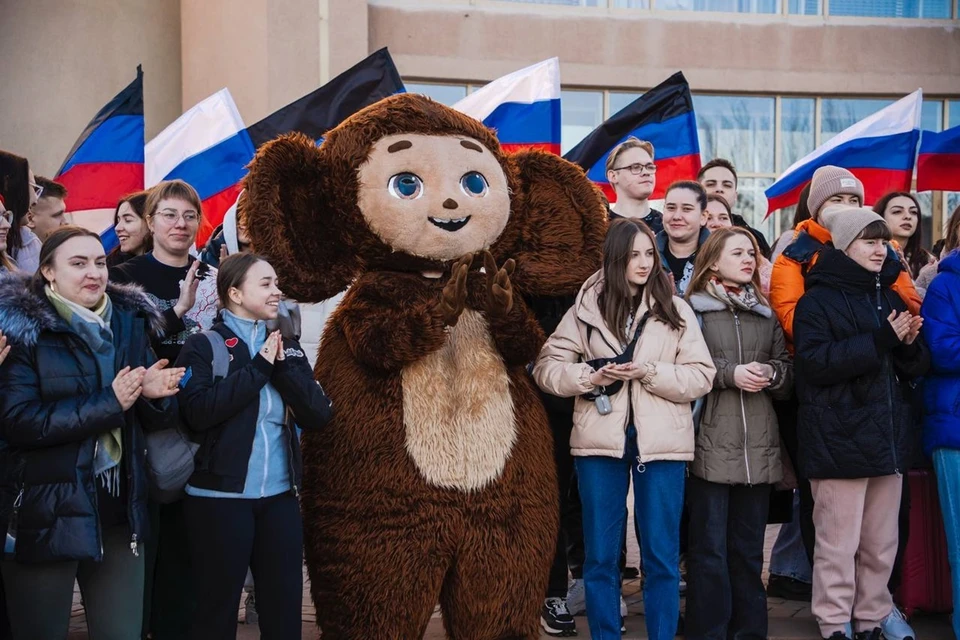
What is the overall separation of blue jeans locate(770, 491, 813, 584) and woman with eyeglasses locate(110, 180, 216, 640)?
302cm

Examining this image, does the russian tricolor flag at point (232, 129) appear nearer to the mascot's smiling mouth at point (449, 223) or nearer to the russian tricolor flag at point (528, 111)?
the russian tricolor flag at point (528, 111)

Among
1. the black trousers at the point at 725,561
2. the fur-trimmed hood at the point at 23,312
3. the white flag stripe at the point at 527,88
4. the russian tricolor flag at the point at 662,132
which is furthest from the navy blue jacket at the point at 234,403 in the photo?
the russian tricolor flag at the point at 662,132

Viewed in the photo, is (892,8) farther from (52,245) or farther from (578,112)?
(52,245)

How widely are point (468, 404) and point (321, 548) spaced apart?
800 mm

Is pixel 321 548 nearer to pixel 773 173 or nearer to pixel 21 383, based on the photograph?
pixel 21 383

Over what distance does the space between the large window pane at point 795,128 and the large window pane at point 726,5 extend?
118 centimetres

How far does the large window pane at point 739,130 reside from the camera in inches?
563

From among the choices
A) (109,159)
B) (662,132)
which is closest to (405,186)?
(109,159)

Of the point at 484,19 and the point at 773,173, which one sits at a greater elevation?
the point at 484,19

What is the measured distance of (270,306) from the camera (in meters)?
4.25

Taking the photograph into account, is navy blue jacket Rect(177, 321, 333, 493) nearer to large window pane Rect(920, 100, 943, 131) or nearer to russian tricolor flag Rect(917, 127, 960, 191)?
russian tricolor flag Rect(917, 127, 960, 191)

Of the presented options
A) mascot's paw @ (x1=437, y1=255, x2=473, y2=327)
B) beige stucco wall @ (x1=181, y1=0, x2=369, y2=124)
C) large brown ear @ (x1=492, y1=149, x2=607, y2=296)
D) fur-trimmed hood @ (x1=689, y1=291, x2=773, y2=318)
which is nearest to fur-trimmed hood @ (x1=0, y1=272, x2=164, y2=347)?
mascot's paw @ (x1=437, y1=255, x2=473, y2=327)

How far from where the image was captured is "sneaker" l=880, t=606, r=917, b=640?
16.7 feet

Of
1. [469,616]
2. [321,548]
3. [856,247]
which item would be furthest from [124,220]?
[856,247]
